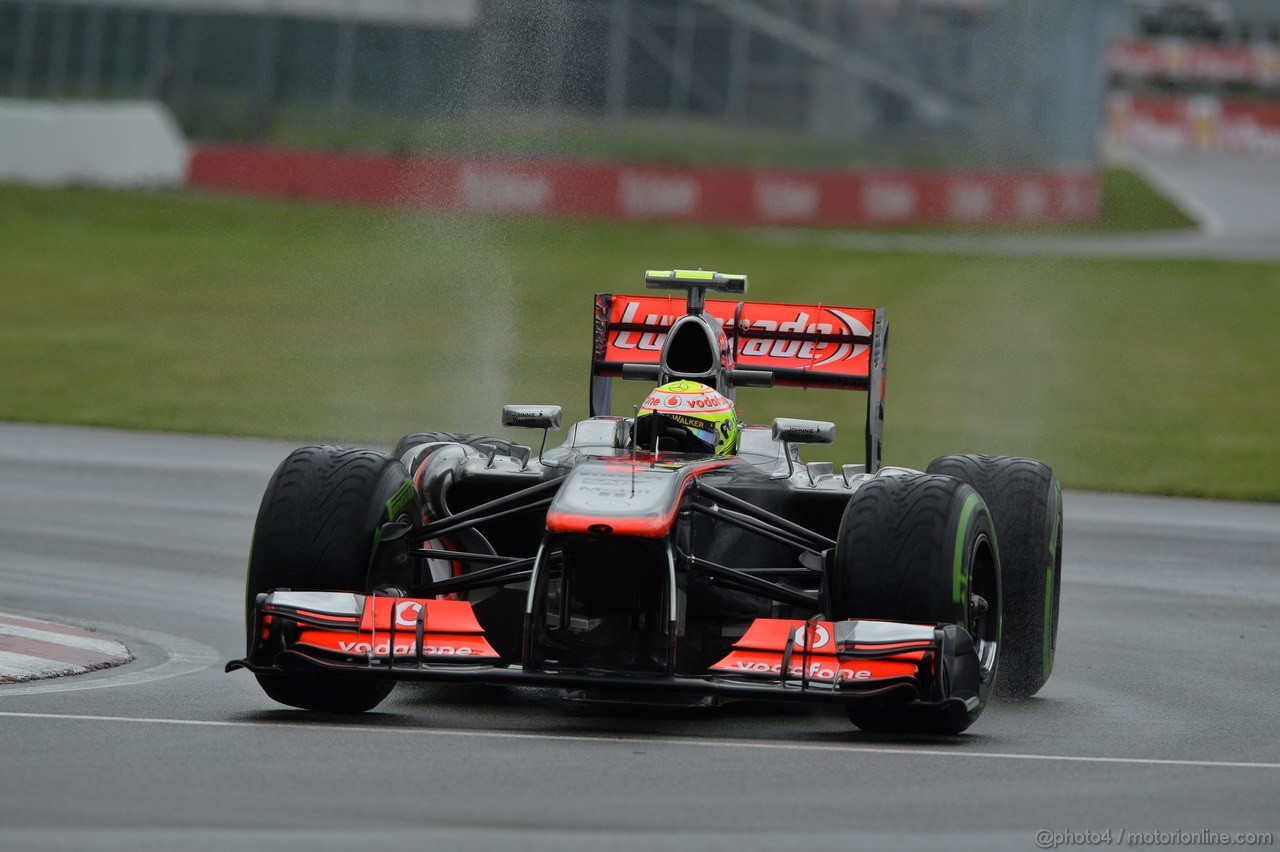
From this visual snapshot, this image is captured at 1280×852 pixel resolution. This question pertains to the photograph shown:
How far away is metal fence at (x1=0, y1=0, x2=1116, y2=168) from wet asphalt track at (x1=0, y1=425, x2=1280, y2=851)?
1375 inches

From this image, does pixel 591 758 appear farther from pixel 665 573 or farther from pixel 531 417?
pixel 531 417

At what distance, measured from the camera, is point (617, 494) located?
903 centimetres

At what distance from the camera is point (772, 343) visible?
12344 mm

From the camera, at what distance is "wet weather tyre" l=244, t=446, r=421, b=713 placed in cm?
930

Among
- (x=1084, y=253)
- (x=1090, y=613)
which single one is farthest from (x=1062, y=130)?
(x=1090, y=613)

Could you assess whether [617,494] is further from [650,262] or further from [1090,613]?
[650,262]

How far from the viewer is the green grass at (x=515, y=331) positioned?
23516mm

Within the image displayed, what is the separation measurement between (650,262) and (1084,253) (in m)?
11.9

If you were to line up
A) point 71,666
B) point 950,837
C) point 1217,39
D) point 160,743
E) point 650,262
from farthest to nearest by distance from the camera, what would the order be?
point 1217,39
point 650,262
point 71,666
point 160,743
point 950,837

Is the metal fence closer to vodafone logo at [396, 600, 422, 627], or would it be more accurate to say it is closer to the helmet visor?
the helmet visor

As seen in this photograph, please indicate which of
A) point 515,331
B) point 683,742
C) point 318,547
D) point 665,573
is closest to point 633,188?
point 515,331

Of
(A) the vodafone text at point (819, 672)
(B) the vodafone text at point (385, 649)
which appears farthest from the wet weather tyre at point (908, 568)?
(B) the vodafone text at point (385, 649)

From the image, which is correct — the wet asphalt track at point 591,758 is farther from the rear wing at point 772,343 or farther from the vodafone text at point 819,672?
the rear wing at point 772,343

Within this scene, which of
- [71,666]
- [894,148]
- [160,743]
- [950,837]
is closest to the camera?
[950,837]
